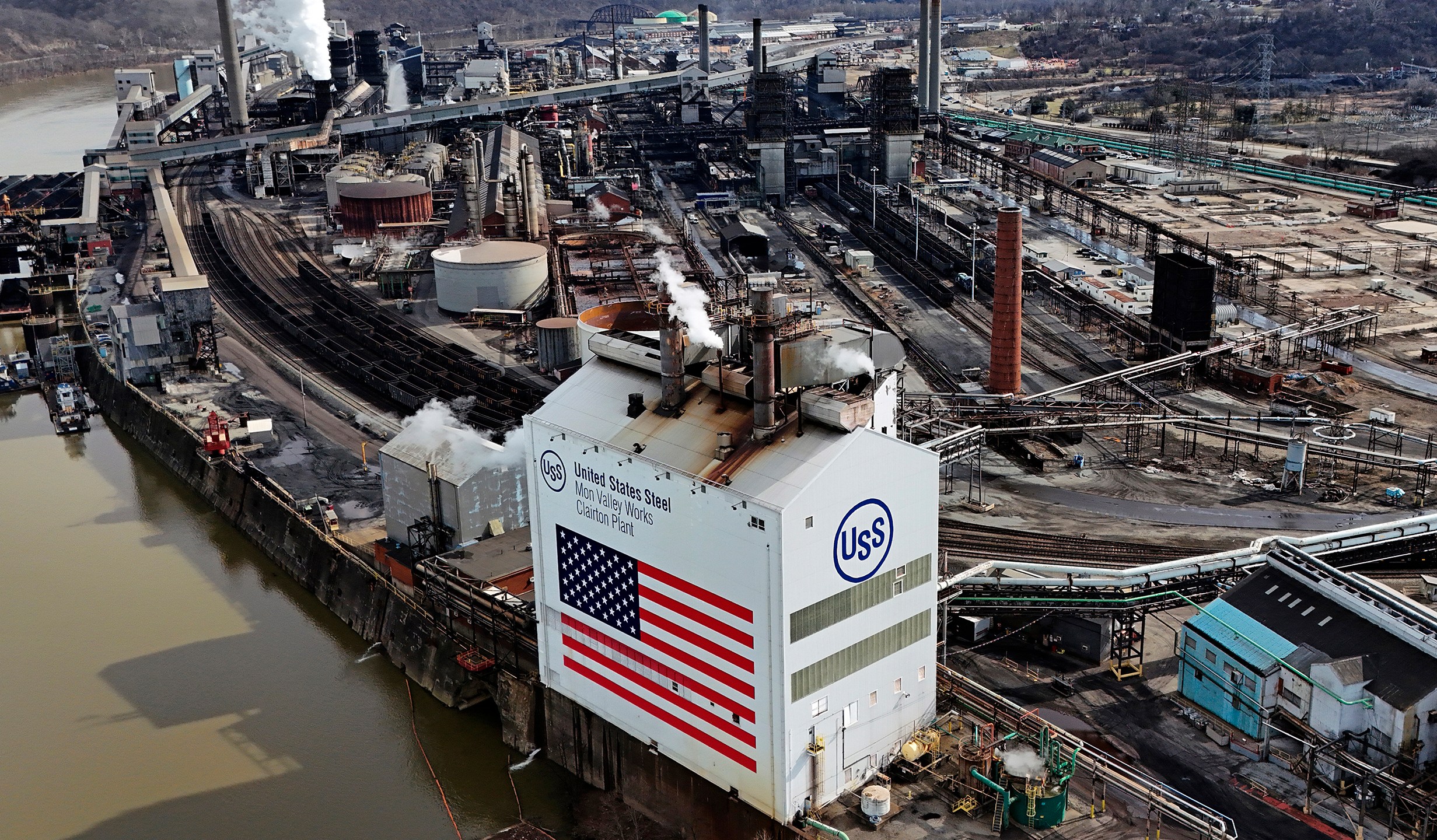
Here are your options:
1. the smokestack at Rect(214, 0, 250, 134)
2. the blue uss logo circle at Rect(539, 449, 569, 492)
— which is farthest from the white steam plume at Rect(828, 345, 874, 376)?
the smokestack at Rect(214, 0, 250, 134)

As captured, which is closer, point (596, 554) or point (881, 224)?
point (596, 554)

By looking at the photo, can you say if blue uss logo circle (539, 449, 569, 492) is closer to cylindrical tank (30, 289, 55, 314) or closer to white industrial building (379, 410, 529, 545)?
white industrial building (379, 410, 529, 545)

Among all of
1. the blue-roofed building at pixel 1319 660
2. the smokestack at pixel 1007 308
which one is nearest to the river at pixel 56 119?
the smokestack at pixel 1007 308

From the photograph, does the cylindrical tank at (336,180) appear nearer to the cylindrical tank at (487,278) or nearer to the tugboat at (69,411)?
the cylindrical tank at (487,278)

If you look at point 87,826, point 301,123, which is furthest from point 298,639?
point 301,123

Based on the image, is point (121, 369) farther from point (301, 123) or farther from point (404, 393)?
point (301, 123)
